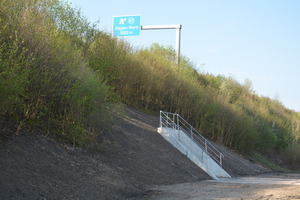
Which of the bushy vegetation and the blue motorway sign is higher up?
the blue motorway sign

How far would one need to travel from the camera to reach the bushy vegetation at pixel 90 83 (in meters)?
13.6

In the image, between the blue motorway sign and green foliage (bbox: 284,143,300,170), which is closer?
the blue motorway sign

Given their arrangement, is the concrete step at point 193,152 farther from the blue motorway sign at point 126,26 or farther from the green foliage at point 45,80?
the blue motorway sign at point 126,26

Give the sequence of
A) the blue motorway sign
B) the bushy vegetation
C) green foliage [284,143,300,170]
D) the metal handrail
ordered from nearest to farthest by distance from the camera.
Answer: the bushy vegetation, the metal handrail, the blue motorway sign, green foliage [284,143,300,170]

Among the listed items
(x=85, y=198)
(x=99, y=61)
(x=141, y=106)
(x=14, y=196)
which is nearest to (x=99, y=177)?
(x=85, y=198)

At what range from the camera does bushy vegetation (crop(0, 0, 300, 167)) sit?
536 inches

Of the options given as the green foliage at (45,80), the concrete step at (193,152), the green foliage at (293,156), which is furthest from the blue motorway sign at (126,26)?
the green foliage at (293,156)

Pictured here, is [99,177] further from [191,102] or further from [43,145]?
[191,102]

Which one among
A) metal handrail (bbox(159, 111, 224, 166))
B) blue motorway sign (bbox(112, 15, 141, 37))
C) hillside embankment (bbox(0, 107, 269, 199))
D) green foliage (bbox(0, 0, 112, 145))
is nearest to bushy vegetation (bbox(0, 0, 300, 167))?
green foliage (bbox(0, 0, 112, 145))

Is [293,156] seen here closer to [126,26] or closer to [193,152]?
[193,152]

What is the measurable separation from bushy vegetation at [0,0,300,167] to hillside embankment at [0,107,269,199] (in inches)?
37.2

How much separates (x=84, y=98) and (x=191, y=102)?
48.5 feet

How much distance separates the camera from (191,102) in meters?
29.0

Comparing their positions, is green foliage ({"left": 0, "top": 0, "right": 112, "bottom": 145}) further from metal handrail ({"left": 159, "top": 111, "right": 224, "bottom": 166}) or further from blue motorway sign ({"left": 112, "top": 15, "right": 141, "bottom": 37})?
blue motorway sign ({"left": 112, "top": 15, "right": 141, "bottom": 37})
